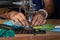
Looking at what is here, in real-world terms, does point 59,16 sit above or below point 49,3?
below

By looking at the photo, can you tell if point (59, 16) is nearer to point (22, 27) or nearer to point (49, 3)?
point (49, 3)

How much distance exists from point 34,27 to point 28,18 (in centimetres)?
13

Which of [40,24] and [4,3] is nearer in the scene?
[40,24]

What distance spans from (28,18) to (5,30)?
28cm

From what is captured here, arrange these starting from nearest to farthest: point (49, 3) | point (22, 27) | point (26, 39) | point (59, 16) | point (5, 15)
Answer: point (26, 39), point (22, 27), point (5, 15), point (49, 3), point (59, 16)

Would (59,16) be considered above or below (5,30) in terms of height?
below

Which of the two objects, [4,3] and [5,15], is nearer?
[5,15]

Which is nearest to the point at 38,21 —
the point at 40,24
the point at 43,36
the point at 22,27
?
the point at 40,24

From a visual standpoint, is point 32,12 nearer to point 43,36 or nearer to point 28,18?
point 28,18

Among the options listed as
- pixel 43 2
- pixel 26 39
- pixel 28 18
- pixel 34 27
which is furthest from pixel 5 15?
pixel 43 2

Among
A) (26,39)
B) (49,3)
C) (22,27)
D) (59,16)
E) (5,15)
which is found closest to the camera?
(26,39)

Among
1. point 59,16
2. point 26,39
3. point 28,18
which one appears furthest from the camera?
point 59,16

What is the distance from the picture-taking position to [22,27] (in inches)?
38.5

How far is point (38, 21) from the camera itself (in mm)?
1073
